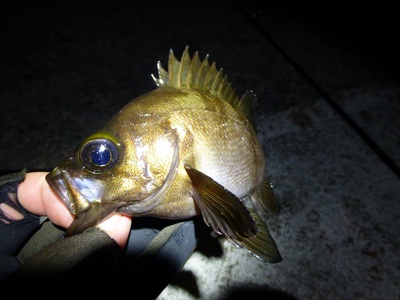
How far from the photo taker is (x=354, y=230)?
1.76m

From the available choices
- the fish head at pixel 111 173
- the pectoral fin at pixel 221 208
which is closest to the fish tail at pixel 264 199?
the pectoral fin at pixel 221 208

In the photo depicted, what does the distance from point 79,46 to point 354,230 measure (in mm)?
2963

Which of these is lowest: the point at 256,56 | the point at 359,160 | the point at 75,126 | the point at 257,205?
the point at 359,160

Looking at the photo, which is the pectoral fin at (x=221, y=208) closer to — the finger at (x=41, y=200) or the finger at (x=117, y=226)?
the finger at (x=117, y=226)

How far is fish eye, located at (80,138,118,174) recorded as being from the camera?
87 centimetres

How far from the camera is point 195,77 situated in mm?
1078

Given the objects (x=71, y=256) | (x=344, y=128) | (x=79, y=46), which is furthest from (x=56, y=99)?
(x=344, y=128)

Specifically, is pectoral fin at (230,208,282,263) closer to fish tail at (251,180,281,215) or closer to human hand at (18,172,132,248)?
fish tail at (251,180,281,215)

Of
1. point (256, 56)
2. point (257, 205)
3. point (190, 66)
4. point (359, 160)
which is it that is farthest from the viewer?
point (256, 56)

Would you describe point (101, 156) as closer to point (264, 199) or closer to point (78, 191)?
point (78, 191)

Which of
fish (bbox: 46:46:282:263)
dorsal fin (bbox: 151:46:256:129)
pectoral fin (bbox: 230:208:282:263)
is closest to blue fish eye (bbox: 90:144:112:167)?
fish (bbox: 46:46:282:263)

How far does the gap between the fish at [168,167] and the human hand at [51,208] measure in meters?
0.13

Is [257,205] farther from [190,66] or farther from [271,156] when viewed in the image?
[271,156]

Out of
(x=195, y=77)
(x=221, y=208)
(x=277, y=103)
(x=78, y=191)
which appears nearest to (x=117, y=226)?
(x=78, y=191)
